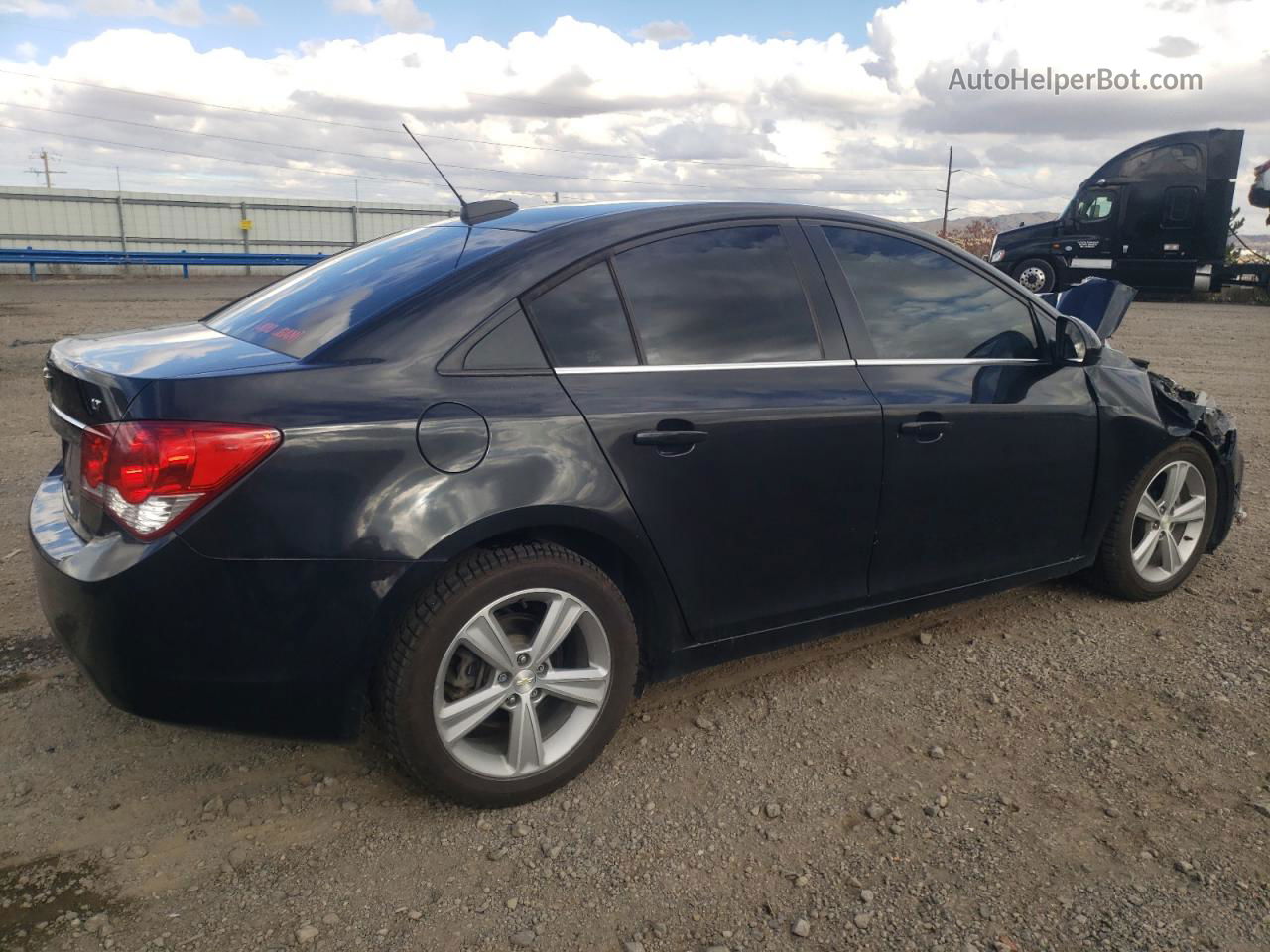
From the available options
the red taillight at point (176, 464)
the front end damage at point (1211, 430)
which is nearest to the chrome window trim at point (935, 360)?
the front end damage at point (1211, 430)

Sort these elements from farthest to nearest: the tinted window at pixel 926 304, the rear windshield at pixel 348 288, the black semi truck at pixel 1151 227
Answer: the black semi truck at pixel 1151 227, the tinted window at pixel 926 304, the rear windshield at pixel 348 288

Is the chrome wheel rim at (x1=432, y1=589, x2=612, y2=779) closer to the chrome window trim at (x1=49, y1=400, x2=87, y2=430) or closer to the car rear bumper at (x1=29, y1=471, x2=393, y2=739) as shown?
the car rear bumper at (x1=29, y1=471, x2=393, y2=739)

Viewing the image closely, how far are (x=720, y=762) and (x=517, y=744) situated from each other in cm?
67

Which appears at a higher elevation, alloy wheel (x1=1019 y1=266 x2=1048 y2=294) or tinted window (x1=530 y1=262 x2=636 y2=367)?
tinted window (x1=530 y1=262 x2=636 y2=367)

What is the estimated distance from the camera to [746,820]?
9.18 feet

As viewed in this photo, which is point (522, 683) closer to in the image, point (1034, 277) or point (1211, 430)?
point (1211, 430)

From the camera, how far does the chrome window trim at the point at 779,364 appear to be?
9.50 ft

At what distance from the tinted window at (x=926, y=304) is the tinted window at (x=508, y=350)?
3.96ft

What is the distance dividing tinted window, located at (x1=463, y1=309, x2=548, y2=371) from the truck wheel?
21.4 metres

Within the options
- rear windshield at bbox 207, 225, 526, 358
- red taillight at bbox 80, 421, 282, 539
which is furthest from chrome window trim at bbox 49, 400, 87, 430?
rear windshield at bbox 207, 225, 526, 358

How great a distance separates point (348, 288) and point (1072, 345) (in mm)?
2602

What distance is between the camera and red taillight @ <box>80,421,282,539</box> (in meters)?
2.37

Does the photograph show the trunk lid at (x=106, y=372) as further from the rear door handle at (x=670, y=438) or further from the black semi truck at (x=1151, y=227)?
the black semi truck at (x=1151, y=227)

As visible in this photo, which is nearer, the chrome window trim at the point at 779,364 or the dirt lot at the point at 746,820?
the dirt lot at the point at 746,820
